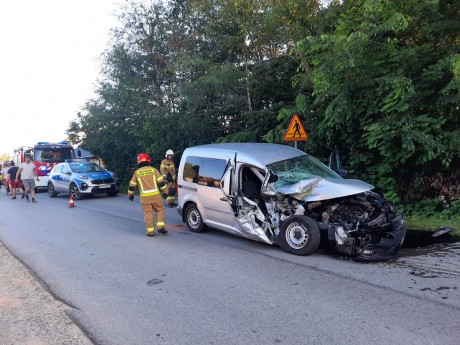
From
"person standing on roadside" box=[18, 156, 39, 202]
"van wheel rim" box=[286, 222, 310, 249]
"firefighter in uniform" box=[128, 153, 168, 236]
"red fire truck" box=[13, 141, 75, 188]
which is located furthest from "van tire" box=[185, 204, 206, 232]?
"red fire truck" box=[13, 141, 75, 188]

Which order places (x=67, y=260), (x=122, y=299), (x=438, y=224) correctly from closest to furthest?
(x=122, y=299) → (x=67, y=260) → (x=438, y=224)

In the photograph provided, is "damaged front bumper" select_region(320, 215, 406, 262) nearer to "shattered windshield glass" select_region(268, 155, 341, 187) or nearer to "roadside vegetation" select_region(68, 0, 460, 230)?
"shattered windshield glass" select_region(268, 155, 341, 187)

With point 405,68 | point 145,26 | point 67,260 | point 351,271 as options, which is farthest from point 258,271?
point 145,26

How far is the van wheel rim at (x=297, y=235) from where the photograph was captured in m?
6.23

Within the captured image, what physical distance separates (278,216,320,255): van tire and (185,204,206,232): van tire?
2.22 metres

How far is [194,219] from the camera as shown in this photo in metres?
8.45

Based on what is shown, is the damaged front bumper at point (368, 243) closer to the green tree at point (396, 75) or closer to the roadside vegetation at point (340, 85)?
the roadside vegetation at point (340, 85)

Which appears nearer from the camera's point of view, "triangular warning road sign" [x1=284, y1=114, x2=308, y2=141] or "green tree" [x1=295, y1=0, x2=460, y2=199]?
"green tree" [x1=295, y1=0, x2=460, y2=199]

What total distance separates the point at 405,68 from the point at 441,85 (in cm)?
87

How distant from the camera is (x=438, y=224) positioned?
8188 millimetres

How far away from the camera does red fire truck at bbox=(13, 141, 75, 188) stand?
20406 millimetres

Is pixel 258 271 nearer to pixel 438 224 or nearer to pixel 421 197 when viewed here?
pixel 438 224

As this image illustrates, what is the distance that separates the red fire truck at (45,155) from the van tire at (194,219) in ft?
48.0

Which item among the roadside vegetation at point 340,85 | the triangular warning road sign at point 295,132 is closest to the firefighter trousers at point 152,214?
the triangular warning road sign at point 295,132
